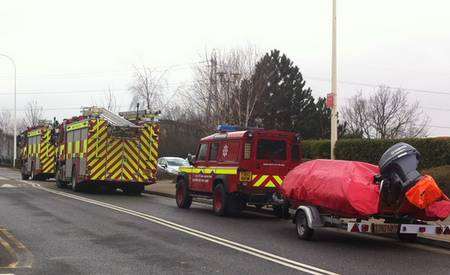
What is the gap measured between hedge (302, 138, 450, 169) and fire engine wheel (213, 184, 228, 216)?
8371 mm

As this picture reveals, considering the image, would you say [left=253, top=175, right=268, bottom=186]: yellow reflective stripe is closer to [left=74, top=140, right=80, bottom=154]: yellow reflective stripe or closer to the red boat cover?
the red boat cover

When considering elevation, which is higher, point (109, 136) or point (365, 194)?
point (109, 136)

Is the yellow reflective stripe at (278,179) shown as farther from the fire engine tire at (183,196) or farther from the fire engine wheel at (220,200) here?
the fire engine tire at (183,196)

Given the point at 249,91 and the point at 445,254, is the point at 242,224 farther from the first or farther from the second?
the point at 249,91

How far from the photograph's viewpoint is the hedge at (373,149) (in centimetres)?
2027

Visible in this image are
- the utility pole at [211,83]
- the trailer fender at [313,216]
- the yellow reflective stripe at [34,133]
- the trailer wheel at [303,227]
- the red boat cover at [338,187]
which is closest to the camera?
the red boat cover at [338,187]

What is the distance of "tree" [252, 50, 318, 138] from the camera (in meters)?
47.2

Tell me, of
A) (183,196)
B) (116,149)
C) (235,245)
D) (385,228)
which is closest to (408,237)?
(385,228)

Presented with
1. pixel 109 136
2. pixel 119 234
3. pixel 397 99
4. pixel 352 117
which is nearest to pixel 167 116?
pixel 352 117

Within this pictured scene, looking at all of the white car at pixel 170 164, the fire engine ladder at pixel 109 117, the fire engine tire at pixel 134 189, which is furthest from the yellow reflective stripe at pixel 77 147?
the white car at pixel 170 164

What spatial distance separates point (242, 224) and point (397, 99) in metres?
47.1

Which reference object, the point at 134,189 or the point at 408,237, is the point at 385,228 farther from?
the point at 134,189

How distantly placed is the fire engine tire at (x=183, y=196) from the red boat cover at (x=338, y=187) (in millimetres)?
6016

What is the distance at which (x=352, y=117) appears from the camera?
61656mm
